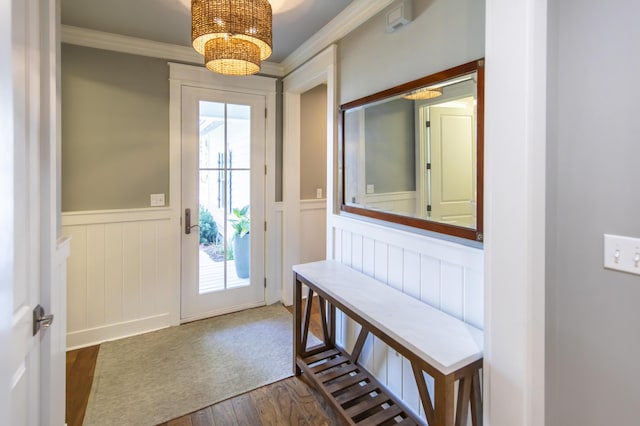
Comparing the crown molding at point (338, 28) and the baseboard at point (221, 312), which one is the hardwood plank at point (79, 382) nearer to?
the baseboard at point (221, 312)

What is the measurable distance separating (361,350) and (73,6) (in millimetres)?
2958

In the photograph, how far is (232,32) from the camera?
64.2 inches

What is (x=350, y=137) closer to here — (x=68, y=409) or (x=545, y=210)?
(x=545, y=210)

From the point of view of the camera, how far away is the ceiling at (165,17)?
86.3 inches

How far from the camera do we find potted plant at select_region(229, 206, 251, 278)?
3275 mm

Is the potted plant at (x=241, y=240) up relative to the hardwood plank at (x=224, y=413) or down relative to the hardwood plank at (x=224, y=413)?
up

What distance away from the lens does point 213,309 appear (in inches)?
127

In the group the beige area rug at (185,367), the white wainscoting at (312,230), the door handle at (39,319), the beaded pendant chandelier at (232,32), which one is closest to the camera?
the door handle at (39,319)

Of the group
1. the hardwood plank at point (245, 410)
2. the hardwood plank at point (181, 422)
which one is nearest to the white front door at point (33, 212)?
the hardwood plank at point (181, 422)

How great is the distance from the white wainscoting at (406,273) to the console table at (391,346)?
59 mm

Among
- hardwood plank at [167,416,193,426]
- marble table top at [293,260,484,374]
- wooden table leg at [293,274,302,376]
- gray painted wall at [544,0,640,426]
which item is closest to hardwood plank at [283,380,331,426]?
wooden table leg at [293,274,302,376]

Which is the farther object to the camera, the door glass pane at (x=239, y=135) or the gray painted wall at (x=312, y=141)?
the gray painted wall at (x=312, y=141)

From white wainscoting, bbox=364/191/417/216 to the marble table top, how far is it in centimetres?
44

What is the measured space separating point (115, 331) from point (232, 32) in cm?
255
